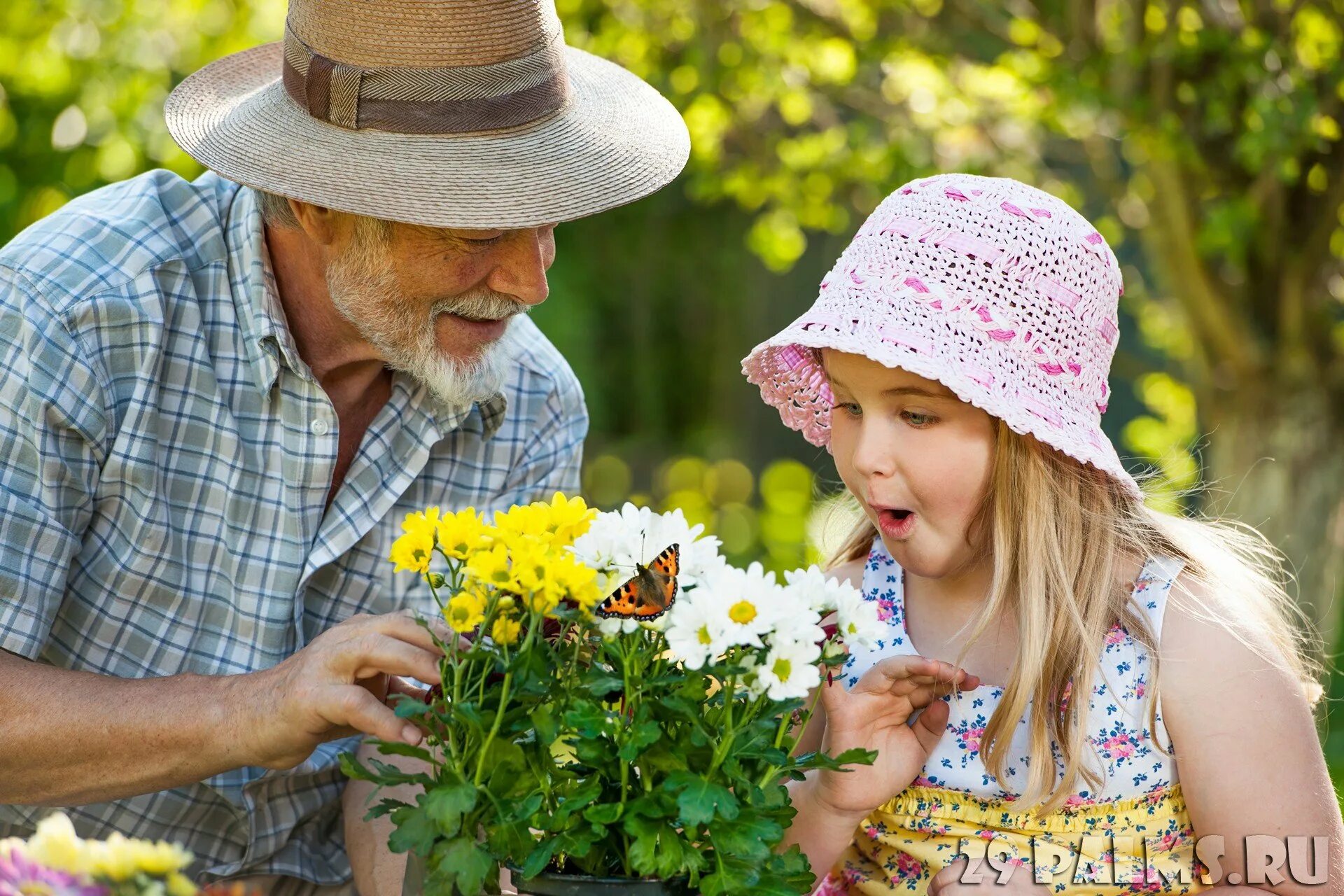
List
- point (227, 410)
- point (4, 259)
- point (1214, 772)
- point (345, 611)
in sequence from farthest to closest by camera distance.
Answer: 1. point (345, 611)
2. point (227, 410)
3. point (4, 259)
4. point (1214, 772)

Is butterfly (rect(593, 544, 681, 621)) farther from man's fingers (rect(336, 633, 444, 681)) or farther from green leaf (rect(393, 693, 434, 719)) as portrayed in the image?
man's fingers (rect(336, 633, 444, 681))

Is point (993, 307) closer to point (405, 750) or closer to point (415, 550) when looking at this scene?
point (415, 550)

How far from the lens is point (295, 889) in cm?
253

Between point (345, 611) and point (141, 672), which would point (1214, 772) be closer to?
point (345, 611)

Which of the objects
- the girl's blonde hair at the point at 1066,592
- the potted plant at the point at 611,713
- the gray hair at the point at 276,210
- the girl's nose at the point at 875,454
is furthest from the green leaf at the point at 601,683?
the gray hair at the point at 276,210

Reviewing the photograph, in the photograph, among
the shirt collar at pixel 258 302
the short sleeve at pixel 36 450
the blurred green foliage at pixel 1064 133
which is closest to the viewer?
the short sleeve at pixel 36 450

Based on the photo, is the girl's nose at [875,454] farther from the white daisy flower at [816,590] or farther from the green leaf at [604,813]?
the green leaf at [604,813]

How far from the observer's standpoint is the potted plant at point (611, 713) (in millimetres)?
1424

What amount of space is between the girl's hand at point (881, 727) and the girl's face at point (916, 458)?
204 mm

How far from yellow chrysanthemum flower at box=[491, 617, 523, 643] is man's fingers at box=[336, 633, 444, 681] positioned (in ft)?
0.68

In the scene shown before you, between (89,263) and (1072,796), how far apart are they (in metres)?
1.74

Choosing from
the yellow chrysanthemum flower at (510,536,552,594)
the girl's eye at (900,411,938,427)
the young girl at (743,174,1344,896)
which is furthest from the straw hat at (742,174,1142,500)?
the yellow chrysanthemum flower at (510,536,552,594)

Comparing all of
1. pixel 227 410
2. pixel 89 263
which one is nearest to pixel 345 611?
pixel 227 410

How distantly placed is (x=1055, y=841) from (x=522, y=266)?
47.2 inches
